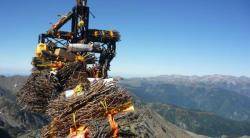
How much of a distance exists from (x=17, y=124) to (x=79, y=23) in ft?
356

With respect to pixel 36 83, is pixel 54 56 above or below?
above

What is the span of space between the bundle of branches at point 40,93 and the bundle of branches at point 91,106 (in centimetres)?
352

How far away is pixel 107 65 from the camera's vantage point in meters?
18.8

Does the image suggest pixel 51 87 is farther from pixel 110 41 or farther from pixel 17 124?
pixel 17 124

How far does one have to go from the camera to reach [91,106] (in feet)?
23.2

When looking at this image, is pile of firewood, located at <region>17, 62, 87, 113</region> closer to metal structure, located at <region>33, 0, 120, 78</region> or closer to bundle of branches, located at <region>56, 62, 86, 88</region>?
bundle of branches, located at <region>56, 62, 86, 88</region>

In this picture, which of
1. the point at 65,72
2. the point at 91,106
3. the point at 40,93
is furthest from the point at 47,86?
the point at 91,106

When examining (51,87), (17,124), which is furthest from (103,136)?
(17,124)

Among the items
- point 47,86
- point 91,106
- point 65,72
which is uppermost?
point 65,72

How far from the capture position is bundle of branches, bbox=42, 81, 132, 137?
704cm

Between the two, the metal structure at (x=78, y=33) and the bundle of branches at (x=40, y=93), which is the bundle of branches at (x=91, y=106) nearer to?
the bundle of branches at (x=40, y=93)

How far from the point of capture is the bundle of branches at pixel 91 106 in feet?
23.1

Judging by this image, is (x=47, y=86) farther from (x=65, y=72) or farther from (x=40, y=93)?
(x=65, y=72)

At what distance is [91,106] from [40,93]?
14.7 ft
